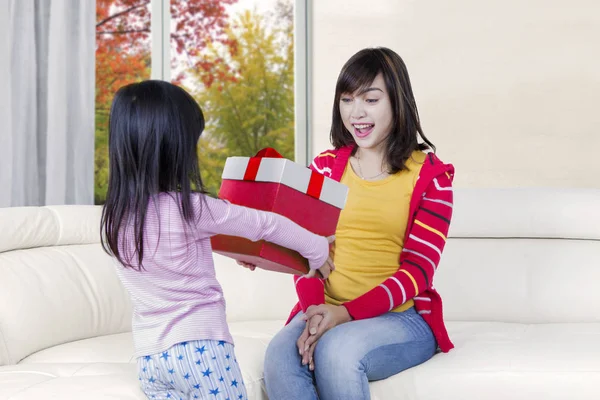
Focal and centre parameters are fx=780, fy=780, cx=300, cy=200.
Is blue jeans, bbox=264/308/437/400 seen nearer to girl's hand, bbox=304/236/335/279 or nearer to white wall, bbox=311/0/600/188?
girl's hand, bbox=304/236/335/279

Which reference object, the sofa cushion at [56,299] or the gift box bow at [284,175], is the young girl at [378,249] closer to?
the gift box bow at [284,175]

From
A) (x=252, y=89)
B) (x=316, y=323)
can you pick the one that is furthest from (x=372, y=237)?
(x=252, y=89)

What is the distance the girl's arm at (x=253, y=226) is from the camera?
134 cm

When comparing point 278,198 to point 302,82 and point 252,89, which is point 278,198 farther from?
point 252,89

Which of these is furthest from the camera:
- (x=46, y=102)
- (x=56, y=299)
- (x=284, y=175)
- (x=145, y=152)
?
(x=46, y=102)

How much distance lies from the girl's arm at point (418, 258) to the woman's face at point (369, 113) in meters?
0.17

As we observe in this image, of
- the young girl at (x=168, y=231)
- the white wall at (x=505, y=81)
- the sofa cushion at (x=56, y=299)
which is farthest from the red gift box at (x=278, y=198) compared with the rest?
the white wall at (x=505, y=81)

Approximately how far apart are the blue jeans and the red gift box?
6.6 inches

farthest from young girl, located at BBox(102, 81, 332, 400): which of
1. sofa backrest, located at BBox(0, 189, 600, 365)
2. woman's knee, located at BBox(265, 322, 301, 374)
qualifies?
sofa backrest, located at BBox(0, 189, 600, 365)

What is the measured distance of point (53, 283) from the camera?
2.10 m

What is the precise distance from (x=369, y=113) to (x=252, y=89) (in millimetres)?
2483

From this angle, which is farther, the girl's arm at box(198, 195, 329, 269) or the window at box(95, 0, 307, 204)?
the window at box(95, 0, 307, 204)

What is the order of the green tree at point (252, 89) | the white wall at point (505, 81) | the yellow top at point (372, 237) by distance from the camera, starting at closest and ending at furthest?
1. the yellow top at point (372, 237)
2. the white wall at point (505, 81)
3. the green tree at point (252, 89)

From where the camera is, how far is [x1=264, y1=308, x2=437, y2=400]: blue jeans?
1515 millimetres
